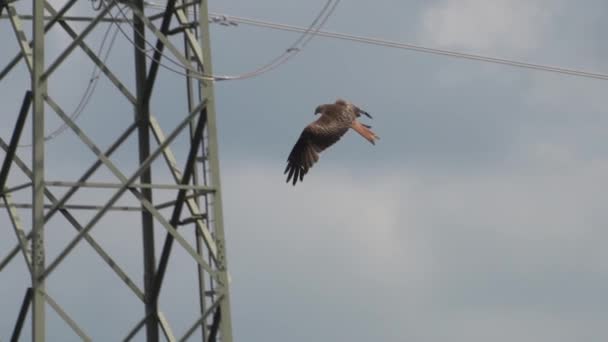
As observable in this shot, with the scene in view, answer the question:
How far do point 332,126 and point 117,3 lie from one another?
3.36 meters

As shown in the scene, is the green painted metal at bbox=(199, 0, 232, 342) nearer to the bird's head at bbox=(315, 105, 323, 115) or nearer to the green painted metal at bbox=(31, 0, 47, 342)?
the green painted metal at bbox=(31, 0, 47, 342)

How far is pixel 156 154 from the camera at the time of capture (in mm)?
25172

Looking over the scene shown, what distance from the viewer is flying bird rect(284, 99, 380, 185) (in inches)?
1071

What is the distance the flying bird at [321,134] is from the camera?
27203 millimetres

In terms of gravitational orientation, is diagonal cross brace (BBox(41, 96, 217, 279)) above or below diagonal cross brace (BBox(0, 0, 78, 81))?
below

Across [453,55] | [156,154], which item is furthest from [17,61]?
[453,55]

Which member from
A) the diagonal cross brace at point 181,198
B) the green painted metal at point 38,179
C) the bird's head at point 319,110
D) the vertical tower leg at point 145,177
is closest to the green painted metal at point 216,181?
the diagonal cross brace at point 181,198

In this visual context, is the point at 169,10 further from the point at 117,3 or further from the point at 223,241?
the point at 223,241

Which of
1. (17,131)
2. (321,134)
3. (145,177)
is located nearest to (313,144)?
(321,134)

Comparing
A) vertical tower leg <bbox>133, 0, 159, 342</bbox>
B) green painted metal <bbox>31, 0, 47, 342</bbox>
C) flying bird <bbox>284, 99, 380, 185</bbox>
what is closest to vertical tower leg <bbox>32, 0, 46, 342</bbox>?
green painted metal <bbox>31, 0, 47, 342</bbox>

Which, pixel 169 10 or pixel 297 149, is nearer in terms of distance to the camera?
pixel 169 10

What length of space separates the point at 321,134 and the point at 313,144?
235mm

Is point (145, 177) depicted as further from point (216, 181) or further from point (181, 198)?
point (216, 181)

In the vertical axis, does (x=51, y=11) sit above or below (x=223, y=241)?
above
